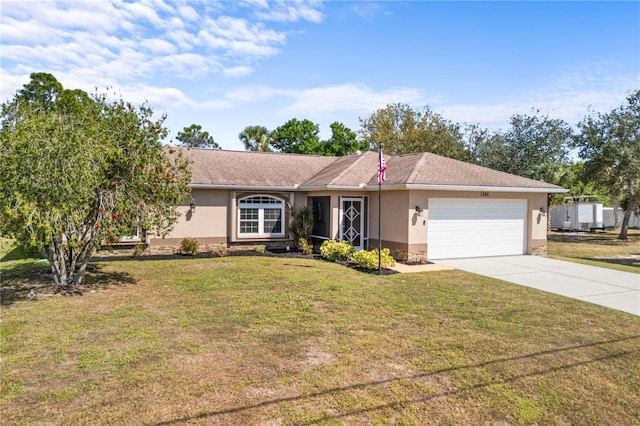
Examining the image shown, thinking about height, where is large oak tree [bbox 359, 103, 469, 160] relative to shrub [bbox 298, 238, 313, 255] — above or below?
above

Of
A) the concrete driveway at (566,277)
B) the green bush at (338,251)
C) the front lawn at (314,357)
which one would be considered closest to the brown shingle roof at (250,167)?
the green bush at (338,251)

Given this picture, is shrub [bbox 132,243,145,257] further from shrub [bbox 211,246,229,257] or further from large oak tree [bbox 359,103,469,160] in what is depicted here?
large oak tree [bbox 359,103,469,160]

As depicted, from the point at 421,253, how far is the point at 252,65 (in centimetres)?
1015

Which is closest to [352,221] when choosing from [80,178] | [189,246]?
[189,246]

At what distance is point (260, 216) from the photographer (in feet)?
56.2

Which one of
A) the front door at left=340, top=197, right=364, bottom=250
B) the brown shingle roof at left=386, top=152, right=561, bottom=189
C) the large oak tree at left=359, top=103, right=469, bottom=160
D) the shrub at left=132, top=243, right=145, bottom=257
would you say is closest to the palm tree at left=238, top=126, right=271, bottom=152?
the large oak tree at left=359, top=103, right=469, bottom=160

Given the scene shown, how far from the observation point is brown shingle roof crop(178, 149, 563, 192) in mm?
15344

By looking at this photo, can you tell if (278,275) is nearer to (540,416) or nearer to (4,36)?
(540,416)

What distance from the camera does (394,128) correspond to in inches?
1539

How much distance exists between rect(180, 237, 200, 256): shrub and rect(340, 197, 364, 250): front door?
5.72m

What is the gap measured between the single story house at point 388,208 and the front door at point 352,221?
0.04 metres

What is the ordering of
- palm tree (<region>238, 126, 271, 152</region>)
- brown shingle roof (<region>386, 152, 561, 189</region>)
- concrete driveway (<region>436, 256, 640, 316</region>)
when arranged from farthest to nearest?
palm tree (<region>238, 126, 271, 152</region>), brown shingle roof (<region>386, 152, 561, 189</region>), concrete driveway (<region>436, 256, 640, 316</region>)

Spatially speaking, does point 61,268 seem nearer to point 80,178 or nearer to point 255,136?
point 80,178

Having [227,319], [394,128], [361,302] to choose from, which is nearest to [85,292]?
[227,319]
